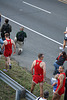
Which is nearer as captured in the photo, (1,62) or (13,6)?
(1,62)

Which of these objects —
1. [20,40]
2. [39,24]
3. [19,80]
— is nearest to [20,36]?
[20,40]

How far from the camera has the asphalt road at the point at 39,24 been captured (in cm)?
1328

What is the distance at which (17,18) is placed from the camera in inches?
719

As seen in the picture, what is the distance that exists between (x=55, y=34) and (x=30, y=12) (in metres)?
4.41

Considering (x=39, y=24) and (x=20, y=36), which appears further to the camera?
(x=39, y=24)

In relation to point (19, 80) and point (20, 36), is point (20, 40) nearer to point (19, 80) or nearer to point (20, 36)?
point (20, 36)

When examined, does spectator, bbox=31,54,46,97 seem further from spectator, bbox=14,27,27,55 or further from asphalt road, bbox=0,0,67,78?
spectator, bbox=14,27,27,55

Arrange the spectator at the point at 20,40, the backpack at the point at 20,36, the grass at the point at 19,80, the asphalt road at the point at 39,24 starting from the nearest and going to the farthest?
the grass at the point at 19,80 < the backpack at the point at 20,36 < the spectator at the point at 20,40 < the asphalt road at the point at 39,24

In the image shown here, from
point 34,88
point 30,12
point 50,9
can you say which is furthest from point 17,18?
point 34,88

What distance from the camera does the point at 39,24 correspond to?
17297 millimetres

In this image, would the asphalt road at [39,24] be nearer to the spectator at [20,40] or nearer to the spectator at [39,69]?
the spectator at [20,40]

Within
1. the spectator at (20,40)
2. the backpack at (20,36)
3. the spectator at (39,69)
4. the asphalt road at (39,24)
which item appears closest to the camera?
the spectator at (39,69)

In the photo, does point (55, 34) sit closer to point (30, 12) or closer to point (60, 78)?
point (30, 12)

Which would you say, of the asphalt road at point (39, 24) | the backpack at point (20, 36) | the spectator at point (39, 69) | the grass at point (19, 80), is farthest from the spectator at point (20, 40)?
the spectator at point (39, 69)
